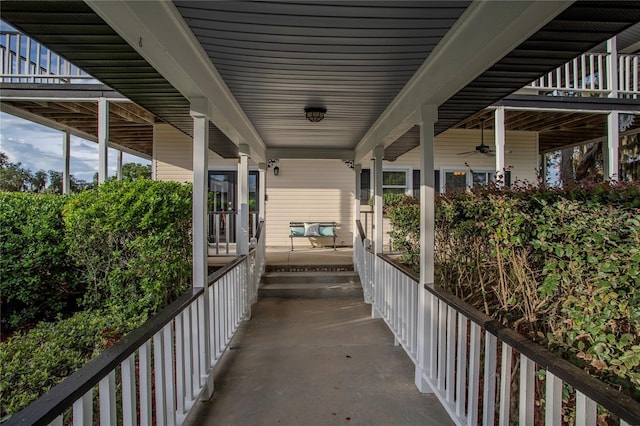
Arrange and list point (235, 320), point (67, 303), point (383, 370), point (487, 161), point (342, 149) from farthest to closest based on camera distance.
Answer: point (487, 161)
point (342, 149)
point (67, 303)
point (235, 320)
point (383, 370)

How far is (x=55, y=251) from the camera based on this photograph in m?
4.29

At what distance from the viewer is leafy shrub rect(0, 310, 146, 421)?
2768 mm

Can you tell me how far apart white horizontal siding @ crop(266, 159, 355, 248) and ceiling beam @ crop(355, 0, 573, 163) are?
18.6 ft

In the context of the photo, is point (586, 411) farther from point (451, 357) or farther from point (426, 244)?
point (426, 244)

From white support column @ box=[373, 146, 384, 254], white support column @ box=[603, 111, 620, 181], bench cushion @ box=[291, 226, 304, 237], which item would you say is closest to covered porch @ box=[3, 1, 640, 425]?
white support column @ box=[373, 146, 384, 254]

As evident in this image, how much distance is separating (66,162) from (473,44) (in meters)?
8.91

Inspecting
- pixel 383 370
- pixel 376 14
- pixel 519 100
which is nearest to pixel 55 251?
pixel 383 370

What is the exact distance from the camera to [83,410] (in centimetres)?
127

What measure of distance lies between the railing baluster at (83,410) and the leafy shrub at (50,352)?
189 centimetres

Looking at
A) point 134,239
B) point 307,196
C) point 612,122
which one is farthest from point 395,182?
point 134,239

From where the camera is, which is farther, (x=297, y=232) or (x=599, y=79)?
(x=297, y=232)

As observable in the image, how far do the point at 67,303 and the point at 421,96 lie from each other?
5.07 metres

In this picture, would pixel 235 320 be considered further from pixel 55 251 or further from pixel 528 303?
pixel 528 303

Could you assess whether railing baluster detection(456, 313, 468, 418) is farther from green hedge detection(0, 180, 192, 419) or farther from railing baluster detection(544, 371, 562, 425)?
green hedge detection(0, 180, 192, 419)
